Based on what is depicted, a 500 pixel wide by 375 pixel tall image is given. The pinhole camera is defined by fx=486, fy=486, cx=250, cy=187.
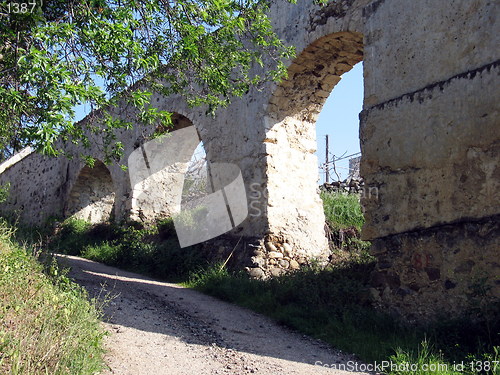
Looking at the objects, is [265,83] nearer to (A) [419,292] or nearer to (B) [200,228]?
(B) [200,228]

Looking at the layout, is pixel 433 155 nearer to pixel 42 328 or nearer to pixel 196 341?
pixel 196 341

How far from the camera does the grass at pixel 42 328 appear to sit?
3141 mm

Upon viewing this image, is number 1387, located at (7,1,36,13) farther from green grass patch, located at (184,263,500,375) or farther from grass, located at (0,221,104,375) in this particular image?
green grass patch, located at (184,263,500,375)

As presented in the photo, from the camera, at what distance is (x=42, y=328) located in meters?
3.43

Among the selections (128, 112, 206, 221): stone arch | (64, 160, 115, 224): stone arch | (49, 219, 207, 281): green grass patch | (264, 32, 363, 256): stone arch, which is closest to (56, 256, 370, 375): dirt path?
(49, 219, 207, 281): green grass patch

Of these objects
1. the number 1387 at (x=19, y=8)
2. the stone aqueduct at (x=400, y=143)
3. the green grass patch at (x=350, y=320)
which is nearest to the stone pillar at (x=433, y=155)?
the stone aqueduct at (x=400, y=143)

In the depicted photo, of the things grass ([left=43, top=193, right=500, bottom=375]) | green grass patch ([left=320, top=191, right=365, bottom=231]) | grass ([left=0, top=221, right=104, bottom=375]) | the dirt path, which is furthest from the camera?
green grass patch ([left=320, top=191, right=365, bottom=231])

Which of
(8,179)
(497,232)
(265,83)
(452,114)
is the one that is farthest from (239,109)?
(8,179)

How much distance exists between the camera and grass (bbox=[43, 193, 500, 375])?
4.10m

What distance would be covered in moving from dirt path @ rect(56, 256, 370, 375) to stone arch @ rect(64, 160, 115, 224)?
7.47 meters

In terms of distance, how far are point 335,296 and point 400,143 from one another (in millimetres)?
1859

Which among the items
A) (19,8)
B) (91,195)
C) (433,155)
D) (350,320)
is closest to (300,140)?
(433,155)

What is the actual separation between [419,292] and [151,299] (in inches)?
121

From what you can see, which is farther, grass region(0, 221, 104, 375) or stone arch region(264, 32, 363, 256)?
stone arch region(264, 32, 363, 256)
